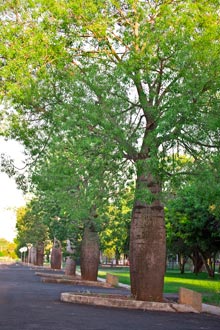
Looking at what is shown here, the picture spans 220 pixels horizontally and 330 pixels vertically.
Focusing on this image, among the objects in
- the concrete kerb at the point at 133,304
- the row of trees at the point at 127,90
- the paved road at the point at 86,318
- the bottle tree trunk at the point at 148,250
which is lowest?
the paved road at the point at 86,318

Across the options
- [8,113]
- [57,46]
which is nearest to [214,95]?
[57,46]

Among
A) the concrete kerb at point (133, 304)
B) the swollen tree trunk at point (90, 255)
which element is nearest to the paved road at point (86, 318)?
the concrete kerb at point (133, 304)

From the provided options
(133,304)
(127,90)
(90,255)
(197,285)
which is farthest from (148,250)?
(197,285)

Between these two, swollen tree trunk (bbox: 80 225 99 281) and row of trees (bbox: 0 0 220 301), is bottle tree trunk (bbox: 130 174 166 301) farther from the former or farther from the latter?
swollen tree trunk (bbox: 80 225 99 281)

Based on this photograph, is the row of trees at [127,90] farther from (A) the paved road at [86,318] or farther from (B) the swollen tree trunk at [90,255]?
(B) the swollen tree trunk at [90,255]

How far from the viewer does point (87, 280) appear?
35250 mm

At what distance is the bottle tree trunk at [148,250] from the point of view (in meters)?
19.0

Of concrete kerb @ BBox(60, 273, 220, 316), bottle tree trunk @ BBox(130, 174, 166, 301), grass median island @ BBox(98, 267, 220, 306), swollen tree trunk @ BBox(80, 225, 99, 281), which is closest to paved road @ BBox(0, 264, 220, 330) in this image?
concrete kerb @ BBox(60, 273, 220, 316)

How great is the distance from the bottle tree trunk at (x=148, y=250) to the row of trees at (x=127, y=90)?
28 mm

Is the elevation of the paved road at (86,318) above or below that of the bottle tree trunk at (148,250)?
below

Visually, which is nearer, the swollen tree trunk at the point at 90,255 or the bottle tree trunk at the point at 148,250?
the bottle tree trunk at the point at 148,250

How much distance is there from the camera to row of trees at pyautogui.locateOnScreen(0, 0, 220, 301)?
677 inches

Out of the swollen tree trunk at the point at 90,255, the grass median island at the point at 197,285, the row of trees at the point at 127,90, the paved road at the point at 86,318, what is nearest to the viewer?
the paved road at the point at 86,318

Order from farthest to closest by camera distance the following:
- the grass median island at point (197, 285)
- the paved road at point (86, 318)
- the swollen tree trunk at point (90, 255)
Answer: the swollen tree trunk at point (90, 255) → the grass median island at point (197, 285) → the paved road at point (86, 318)
